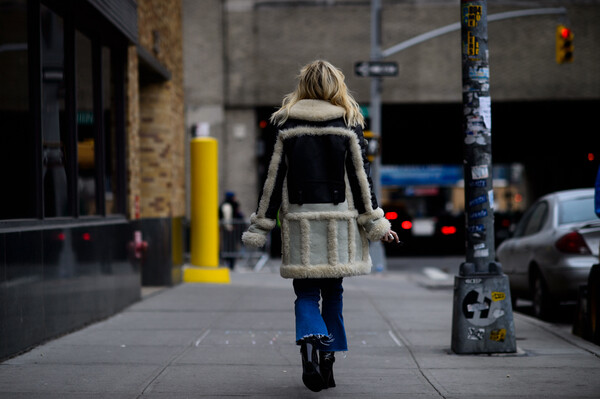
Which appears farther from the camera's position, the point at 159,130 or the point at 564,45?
the point at 564,45

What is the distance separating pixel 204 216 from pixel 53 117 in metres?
6.81

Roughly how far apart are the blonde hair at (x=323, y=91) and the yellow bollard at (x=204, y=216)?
30.7ft

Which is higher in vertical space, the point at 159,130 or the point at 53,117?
the point at 159,130

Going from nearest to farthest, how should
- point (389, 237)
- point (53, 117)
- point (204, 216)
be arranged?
1. point (389, 237)
2. point (53, 117)
3. point (204, 216)

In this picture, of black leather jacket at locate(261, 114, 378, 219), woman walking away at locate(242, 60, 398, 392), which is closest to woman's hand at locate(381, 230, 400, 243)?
woman walking away at locate(242, 60, 398, 392)

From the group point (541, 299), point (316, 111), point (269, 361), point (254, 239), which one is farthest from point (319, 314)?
point (541, 299)

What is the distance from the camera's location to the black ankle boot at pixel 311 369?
530cm

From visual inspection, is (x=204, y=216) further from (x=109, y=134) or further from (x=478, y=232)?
(x=478, y=232)

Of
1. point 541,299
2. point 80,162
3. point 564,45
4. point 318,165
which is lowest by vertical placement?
point 541,299

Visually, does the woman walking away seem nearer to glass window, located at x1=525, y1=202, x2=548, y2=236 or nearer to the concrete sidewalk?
the concrete sidewalk

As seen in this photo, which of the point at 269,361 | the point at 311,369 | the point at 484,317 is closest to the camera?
the point at 311,369

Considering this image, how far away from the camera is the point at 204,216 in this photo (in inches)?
595

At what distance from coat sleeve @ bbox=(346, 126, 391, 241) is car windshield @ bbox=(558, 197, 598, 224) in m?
5.36

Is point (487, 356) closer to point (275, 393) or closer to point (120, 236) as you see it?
point (275, 393)
